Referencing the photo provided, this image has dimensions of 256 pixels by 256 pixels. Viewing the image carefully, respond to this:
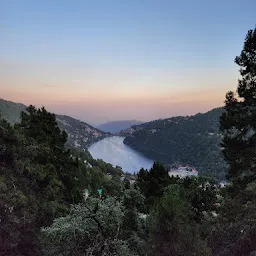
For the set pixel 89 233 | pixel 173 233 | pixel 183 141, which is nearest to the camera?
pixel 89 233

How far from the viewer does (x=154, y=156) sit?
14675 centimetres

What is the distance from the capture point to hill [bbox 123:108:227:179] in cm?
12235

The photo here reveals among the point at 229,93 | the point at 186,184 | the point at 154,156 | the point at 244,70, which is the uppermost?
the point at 244,70

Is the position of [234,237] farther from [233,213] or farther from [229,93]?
[229,93]

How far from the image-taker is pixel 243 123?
11.4m

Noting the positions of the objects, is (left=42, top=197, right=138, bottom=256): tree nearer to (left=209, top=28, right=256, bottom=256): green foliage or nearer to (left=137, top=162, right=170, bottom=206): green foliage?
(left=209, top=28, right=256, bottom=256): green foliage

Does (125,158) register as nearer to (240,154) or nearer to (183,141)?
(183,141)

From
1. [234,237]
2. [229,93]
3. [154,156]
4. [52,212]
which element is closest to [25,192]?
[52,212]

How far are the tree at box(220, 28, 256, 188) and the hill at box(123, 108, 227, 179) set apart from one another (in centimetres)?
9009

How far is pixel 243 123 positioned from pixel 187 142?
139322mm

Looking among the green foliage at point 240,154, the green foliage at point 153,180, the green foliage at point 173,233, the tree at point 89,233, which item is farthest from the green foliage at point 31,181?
the green foliage at point 240,154

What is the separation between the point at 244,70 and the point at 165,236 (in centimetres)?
752

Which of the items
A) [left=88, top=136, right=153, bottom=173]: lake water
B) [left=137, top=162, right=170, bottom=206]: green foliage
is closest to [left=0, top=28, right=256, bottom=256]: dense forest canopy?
[left=137, top=162, right=170, bottom=206]: green foliage

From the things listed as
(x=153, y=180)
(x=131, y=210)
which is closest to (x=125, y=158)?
(x=153, y=180)
